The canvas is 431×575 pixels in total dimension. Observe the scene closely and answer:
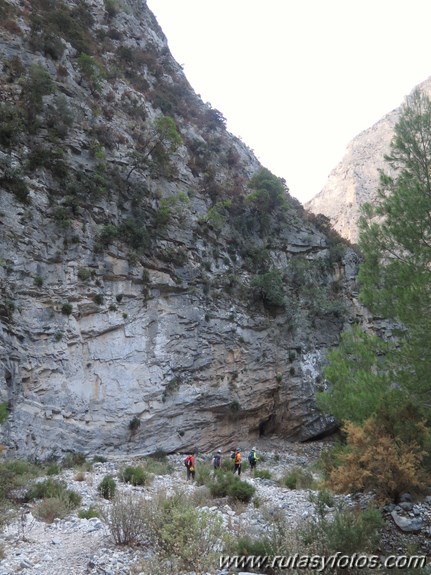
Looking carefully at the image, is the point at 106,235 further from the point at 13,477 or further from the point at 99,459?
the point at 13,477

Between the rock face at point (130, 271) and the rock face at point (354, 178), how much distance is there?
32017 millimetres

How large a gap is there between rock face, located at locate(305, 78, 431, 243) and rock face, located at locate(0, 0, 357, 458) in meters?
32.0

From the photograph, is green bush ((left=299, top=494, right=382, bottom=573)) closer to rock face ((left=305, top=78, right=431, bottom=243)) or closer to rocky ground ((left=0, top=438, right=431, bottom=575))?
rocky ground ((left=0, top=438, right=431, bottom=575))

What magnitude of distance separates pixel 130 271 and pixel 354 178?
2062 inches

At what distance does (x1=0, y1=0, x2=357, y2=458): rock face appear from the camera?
16.8 meters

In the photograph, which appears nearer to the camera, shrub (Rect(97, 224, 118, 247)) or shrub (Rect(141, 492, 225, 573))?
shrub (Rect(141, 492, 225, 573))

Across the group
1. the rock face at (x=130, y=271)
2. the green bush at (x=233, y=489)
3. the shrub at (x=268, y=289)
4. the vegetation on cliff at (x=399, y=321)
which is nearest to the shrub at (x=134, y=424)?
the rock face at (x=130, y=271)

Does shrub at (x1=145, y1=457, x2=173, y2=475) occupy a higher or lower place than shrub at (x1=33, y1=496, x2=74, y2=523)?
lower

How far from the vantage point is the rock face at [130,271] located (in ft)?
55.0

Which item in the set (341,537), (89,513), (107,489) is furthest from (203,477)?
(341,537)

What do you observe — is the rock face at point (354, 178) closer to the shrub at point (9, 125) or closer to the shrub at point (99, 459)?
the shrub at point (9, 125)

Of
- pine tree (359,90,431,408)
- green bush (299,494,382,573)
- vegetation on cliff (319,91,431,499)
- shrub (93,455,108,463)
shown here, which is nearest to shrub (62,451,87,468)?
shrub (93,455,108,463)

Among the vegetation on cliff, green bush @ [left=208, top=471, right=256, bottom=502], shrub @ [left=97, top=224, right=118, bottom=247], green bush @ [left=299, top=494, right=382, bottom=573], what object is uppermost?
shrub @ [left=97, top=224, right=118, bottom=247]

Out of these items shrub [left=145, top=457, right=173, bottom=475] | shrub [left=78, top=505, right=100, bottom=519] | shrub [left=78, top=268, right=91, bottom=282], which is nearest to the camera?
shrub [left=78, top=505, right=100, bottom=519]
